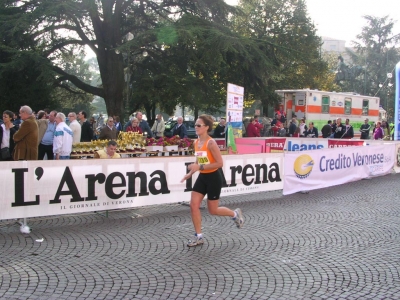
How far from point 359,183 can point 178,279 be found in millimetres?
10144

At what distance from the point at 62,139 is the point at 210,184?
19.6 ft

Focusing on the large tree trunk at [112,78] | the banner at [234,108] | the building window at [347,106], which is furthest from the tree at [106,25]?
the building window at [347,106]

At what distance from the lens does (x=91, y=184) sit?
837 centimetres

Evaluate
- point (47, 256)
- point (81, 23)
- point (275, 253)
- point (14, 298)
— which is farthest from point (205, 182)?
point (81, 23)

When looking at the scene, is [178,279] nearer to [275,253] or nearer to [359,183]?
[275,253]

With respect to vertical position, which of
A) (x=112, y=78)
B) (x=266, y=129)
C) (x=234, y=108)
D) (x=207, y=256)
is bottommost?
(x=207, y=256)

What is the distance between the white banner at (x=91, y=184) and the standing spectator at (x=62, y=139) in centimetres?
345

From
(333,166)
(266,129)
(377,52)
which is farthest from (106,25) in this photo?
(377,52)

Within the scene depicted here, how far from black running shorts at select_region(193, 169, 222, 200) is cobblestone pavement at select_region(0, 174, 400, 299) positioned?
0.80 metres

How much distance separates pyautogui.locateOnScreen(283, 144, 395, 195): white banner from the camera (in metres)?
11.8

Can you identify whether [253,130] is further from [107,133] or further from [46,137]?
[46,137]

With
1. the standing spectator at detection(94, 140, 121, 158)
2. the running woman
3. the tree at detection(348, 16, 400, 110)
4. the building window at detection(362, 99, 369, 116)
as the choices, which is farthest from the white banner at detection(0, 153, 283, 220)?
the tree at detection(348, 16, 400, 110)

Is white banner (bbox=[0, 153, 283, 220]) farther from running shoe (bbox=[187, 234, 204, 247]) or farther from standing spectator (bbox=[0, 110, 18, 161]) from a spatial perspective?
standing spectator (bbox=[0, 110, 18, 161])

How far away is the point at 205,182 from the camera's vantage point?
6785 mm
